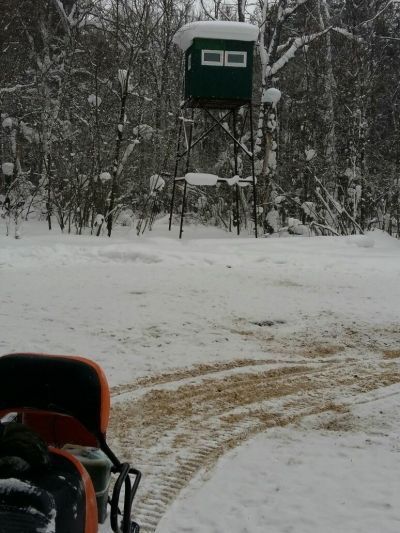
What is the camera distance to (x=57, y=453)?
216cm

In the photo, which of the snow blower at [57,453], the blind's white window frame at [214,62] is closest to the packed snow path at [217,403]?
the snow blower at [57,453]

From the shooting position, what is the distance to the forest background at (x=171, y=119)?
17297 millimetres

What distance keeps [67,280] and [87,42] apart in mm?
16422

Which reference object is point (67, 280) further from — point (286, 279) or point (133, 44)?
point (133, 44)

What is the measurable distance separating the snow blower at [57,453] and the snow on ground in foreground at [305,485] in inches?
29.0

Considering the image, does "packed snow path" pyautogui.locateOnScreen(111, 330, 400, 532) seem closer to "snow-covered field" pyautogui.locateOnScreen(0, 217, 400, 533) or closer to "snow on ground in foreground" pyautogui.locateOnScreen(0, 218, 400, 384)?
"snow-covered field" pyautogui.locateOnScreen(0, 217, 400, 533)

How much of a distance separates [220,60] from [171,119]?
341 inches

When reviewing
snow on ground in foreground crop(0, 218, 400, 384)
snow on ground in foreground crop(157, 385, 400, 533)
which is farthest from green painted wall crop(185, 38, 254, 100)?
snow on ground in foreground crop(157, 385, 400, 533)

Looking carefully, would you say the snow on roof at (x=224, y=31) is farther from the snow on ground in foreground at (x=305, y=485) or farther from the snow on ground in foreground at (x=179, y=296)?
the snow on ground in foreground at (x=305, y=485)

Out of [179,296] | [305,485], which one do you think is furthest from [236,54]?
[305,485]

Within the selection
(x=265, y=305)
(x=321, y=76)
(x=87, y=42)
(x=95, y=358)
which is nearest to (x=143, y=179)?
(x=87, y=42)

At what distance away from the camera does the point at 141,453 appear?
4.05 metres

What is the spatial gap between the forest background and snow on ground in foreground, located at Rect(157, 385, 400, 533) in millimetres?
11434

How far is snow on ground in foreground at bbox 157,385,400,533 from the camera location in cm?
321
